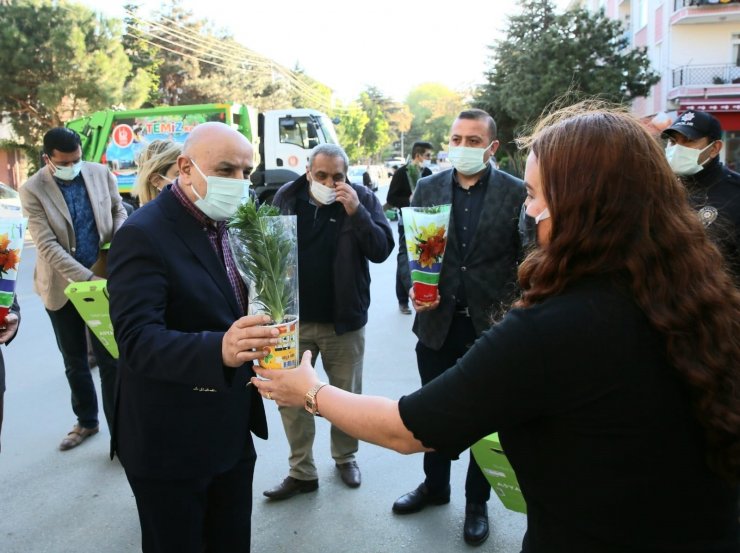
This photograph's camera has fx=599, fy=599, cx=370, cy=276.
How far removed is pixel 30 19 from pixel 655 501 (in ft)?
85.4

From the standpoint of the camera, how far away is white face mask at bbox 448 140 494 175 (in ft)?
10.8

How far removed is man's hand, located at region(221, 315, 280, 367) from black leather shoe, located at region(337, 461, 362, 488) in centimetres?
215

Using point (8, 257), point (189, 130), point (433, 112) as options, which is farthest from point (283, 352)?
point (433, 112)

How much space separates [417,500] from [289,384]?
1.98 meters

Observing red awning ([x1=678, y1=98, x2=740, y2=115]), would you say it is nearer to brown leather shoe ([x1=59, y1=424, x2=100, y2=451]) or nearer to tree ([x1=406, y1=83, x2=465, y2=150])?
brown leather shoe ([x1=59, y1=424, x2=100, y2=451])

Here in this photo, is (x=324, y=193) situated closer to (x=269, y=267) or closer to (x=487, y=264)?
(x=487, y=264)

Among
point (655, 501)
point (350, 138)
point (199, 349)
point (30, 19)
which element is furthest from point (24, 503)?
point (350, 138)

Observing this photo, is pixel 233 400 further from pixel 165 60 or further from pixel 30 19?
pixel 165 60

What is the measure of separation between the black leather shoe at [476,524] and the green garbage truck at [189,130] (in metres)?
12.8

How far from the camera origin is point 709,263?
4.25ft

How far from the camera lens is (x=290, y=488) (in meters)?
3.52

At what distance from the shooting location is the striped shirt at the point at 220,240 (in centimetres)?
204

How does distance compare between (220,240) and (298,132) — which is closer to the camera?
(220,240)

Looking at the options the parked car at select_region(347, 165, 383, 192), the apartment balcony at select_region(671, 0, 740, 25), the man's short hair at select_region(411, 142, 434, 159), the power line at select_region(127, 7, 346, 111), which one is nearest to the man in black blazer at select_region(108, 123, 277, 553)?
the parked car at select_region(347, 165, 383, 192)
